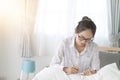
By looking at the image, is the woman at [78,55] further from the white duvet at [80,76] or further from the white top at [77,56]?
the white duvet at [80,76]

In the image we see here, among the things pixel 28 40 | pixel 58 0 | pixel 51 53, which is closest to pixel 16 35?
pixel 28 40

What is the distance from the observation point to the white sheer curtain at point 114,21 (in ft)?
9.18

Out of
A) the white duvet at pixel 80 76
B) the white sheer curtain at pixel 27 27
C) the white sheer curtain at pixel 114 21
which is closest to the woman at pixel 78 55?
the white duvet at pixel 80 76

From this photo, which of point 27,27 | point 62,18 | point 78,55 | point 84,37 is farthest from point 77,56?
point 27,27

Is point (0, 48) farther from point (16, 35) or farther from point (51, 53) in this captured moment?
point (51, 53)

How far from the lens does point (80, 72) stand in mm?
2068

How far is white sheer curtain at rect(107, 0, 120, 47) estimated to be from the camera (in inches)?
110

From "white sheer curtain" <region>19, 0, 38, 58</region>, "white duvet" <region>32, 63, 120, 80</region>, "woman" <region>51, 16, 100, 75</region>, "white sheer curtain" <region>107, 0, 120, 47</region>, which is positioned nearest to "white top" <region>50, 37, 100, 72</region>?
"woman" <region>51, 16, 100, 75</region>

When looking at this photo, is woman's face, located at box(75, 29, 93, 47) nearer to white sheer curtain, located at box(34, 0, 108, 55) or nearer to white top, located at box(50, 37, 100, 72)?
white top, located at box(50, 37, 100, 72)

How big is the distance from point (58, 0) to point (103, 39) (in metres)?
0.70

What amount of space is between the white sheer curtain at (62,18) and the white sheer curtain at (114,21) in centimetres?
8

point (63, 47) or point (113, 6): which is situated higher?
point (113, 6)

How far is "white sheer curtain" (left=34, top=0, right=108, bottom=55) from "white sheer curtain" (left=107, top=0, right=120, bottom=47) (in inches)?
3.1

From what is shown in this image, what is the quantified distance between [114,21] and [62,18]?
1.96 feet
